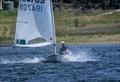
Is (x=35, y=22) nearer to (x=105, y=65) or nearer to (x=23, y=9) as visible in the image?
(x=23, y=9)

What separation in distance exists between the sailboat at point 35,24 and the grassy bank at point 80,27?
48435 millimetres

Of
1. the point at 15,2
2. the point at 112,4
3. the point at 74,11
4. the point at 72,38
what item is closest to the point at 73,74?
the point at 72,38

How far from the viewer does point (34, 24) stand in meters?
67.6

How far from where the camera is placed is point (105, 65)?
66.6 metres

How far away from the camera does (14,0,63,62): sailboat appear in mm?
66000

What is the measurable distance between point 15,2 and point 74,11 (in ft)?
95.8

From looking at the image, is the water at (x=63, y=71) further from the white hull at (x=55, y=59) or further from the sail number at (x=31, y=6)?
the sail number at (x=31, y=6)

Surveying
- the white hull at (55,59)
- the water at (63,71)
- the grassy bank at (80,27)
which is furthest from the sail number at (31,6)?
the grassy bank at (80,27)

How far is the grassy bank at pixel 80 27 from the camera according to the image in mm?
119750

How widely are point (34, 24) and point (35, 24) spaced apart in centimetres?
10

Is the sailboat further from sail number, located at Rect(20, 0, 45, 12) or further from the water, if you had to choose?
the water

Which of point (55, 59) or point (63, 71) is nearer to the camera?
point (63, 71)

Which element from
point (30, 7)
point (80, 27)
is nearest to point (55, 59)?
point (30, 7)

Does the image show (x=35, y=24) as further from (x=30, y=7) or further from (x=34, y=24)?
(x=30, y=7)
